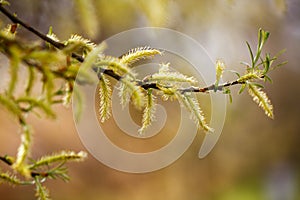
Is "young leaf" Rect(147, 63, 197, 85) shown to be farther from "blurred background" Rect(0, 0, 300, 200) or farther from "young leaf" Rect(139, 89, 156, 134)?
"blurred background" Rect(0, 0, 300, 200)

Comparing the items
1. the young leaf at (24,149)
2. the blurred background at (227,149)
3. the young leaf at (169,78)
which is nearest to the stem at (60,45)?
the young leaf at (169,78)

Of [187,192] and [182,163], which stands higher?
[182,163]

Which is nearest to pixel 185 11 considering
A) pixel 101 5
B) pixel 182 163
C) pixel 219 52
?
pixel 101 5

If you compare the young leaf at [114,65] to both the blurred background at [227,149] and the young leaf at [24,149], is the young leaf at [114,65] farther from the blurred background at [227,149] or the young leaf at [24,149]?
the blurred background at [227,149]

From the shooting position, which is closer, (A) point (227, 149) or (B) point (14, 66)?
(B) point (14, 66)

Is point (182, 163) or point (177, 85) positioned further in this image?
point (182, 163)

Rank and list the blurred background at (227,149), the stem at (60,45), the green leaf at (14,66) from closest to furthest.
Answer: the green leaf at (14,66), the stem at (60,45), the blurred background at (227,149)

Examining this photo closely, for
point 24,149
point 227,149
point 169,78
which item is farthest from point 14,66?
point 227,149

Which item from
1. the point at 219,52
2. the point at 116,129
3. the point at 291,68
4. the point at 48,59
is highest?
the point at 291,68

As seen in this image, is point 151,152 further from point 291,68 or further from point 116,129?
point 291,68

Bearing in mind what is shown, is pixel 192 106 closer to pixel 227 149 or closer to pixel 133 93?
pixel 133 93

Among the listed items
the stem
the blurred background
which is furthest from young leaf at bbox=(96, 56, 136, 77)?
the blurred background
